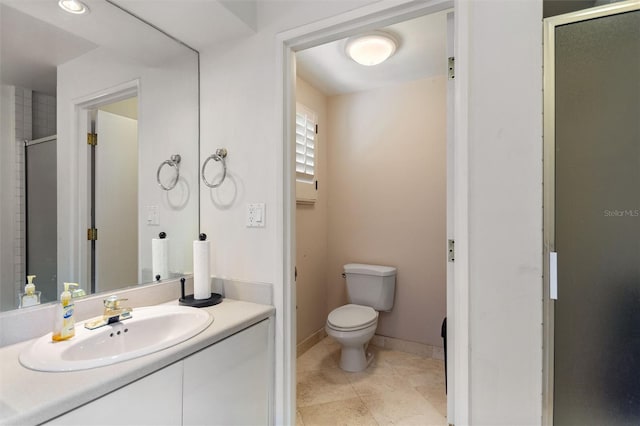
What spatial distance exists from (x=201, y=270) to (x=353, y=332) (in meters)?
1.21

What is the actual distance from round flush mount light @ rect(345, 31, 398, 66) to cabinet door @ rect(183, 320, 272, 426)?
1.70 metres

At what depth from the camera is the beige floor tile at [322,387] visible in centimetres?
194

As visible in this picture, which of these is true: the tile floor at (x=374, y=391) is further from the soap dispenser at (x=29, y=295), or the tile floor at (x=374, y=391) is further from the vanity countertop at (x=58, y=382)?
the soap dispenser at (x=29, y=295)

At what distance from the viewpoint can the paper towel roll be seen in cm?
142

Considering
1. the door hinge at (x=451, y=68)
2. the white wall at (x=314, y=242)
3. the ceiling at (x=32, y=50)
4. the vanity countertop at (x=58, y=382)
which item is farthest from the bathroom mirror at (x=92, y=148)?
the door hinge at (x=451, y=68)

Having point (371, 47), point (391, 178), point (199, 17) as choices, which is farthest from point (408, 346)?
point (199, 17)

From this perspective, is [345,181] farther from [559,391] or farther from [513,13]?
[559,391]

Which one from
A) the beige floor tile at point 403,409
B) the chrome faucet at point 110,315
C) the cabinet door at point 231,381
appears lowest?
the beige floor tile at point 403,409

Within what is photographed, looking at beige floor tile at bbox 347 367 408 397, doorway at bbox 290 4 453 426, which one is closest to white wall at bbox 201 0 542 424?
beige floor tile at bbox 347 367 408 397

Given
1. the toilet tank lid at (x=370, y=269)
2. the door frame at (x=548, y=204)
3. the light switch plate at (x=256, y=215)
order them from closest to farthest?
the door frame at (x=548, y=204), the light switch plate at (x=256, y=215), the toilet tank lid at (x=370, y=269)

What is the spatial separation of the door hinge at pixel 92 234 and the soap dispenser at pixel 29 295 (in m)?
0.25

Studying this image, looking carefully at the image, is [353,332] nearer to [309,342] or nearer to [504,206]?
[309,342]

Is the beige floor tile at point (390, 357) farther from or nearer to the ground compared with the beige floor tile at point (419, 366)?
nearer to the ground

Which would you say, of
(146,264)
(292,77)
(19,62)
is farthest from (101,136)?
(292,77)
